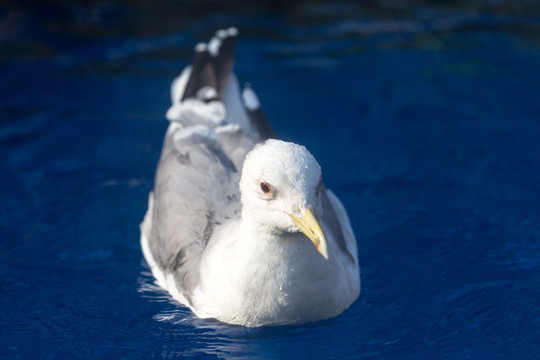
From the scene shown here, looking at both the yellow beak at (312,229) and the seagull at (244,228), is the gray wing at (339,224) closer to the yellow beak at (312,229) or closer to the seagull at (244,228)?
the seagull at (244,228)

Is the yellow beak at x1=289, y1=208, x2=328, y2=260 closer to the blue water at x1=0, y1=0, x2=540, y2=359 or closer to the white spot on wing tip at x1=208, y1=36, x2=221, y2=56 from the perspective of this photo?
the blue water at x1=0, y1=0, x2=540, y2=359

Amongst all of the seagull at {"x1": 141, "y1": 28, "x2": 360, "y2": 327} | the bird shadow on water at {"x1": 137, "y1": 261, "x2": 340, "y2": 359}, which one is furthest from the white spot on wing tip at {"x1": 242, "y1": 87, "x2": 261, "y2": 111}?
the bird shadow on water at {"x1": 137, "y1": 261, "x2": 340, "y2": 359}

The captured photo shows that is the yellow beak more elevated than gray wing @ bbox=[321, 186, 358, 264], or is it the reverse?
the yellow beak

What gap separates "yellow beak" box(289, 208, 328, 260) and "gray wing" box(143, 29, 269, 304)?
1.03 meters

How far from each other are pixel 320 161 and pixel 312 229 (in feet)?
10.7

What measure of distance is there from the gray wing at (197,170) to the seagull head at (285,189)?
817mm

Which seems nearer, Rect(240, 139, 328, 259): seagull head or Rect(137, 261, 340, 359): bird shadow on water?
Rect(240, 139, 328, 259): seagull head

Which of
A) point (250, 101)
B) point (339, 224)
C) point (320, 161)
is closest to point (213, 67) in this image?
point (250, 101)

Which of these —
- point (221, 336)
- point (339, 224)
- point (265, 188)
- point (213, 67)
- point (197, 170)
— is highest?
point (265, 188)

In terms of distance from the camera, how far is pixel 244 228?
14.6 feet

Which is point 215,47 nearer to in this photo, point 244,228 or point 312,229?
point 244,228

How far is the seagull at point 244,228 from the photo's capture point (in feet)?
13.5

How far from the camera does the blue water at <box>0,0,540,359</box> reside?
16.2 ft

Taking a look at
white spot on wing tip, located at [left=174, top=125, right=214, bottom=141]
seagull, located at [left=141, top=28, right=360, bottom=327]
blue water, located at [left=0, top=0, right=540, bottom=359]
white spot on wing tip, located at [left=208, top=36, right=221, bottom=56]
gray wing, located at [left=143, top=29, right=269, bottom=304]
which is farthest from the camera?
white spot on wing tip, located at [left=208, top=36, right=221, bottom=56]
